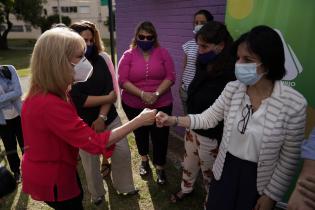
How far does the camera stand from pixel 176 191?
12.4 feet

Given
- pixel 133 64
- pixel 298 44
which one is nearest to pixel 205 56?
pixel 298 44

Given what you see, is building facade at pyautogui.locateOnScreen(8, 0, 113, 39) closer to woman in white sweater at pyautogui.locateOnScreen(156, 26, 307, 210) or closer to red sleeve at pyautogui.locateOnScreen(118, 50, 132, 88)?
red sleeve at pyautogui.locateOnScreen(118, 50, 132, 88)

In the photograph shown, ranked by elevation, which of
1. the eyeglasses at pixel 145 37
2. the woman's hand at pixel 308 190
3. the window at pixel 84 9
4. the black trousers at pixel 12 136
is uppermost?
the window at pixel 84 9

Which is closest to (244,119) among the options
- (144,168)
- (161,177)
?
(161,177)

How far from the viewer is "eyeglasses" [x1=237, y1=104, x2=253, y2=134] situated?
1987 mm

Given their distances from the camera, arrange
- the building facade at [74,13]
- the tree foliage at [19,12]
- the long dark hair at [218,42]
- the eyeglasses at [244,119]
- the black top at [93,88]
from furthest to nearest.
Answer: the building facade at [74,13] → the tree foliage at [19,12] → the black top at [93,88] → the long dark hair at [218,42] → the eyeglasses at [244,119]

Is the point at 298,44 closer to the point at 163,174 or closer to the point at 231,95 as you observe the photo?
the point at 231,95

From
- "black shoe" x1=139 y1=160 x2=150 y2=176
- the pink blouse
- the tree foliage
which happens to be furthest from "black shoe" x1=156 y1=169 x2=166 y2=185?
the tree foliage

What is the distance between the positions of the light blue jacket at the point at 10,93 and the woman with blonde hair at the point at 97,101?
3.65 ft

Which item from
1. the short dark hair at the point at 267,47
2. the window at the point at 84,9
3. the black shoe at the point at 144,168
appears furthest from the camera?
the window at the point at 84,9

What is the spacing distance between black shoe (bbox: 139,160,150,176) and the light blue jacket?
1.93 meters

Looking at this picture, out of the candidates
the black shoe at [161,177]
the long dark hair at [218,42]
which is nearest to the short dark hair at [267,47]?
the long dark hair at [218,42]

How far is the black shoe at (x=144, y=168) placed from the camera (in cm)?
414

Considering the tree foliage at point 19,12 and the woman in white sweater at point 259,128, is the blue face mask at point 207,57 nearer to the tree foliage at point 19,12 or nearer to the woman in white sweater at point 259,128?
the woman in white sweater at point 259,128
